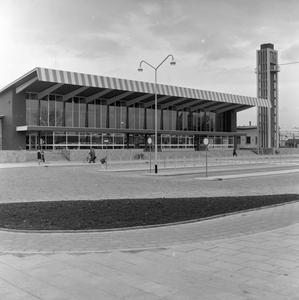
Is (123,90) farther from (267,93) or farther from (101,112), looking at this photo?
(267,93)

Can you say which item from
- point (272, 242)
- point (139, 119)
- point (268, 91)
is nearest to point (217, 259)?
point (272, 242)

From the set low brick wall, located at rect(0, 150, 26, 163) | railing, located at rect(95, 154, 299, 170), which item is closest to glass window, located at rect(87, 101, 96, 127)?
railing, located at rect(95, 154, 299, 170)

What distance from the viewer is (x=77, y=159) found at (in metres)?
44.8

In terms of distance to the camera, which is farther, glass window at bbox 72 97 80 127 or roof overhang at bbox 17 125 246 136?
glass window at bbox 72 97 80 127

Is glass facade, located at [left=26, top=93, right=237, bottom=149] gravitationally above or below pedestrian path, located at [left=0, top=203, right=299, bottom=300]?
above

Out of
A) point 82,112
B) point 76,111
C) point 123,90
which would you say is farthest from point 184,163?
point 82,112

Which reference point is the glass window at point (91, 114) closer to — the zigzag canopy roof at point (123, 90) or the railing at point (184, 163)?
the zigzag canopy roof at point (123, 90)

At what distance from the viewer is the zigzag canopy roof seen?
146 ft

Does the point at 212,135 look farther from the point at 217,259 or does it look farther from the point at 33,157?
the point at 217,259

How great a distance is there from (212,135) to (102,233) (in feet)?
207

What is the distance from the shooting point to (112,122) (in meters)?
57.5

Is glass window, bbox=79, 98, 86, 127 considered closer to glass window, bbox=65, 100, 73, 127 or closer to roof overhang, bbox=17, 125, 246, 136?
glass window, bbox=65, 100, 73, 127

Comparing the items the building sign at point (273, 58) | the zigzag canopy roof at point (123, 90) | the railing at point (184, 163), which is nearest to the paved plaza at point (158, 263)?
the railing at point (184, 163)

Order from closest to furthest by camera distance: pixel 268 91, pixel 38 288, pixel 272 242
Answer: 1. pixel 38 288
2. pixel 272 242
3. pixel 268 91
